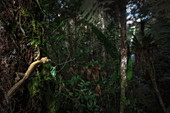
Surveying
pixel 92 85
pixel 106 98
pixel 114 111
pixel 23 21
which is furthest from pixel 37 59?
pixel 114 111

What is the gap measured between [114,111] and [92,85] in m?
0.98

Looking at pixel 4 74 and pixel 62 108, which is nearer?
pixel 4 74

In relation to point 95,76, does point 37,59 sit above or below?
above

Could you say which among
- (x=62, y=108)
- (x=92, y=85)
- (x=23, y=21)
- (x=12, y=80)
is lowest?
(x=62, y=108)

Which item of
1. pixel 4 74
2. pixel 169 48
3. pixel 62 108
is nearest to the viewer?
pixel 4 74

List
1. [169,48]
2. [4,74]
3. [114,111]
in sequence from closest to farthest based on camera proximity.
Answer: [4,74] < [114,111] < [169,48]

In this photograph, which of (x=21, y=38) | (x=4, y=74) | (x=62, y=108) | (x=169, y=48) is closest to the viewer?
(x=4, y=74)

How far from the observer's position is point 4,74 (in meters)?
0.60

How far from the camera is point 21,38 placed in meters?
0.73

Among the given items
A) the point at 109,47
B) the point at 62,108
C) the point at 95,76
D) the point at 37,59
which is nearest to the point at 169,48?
the point at 109,47

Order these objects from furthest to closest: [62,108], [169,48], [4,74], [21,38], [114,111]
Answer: [169,48] < [114,111] < [62,108] < [21,38] < [4,74]

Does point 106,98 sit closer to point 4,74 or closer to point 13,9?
point 4,74

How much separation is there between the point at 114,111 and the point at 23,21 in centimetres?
272

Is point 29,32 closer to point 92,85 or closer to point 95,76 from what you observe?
point 95,76
